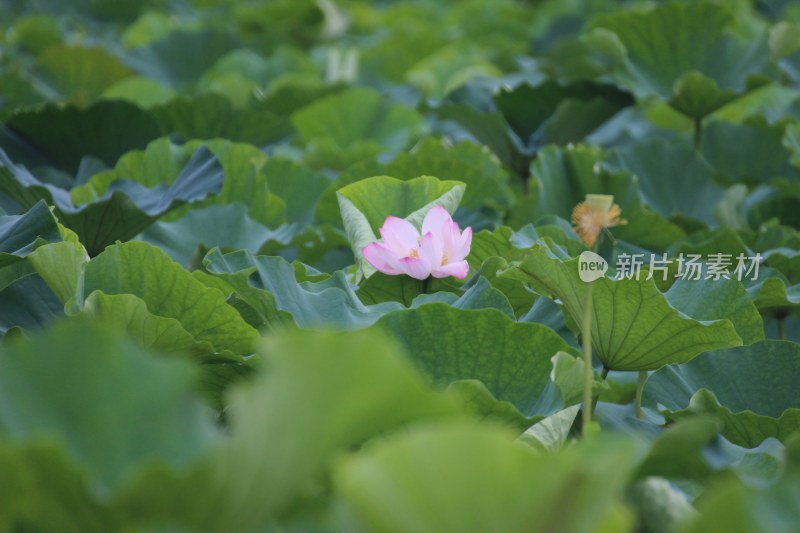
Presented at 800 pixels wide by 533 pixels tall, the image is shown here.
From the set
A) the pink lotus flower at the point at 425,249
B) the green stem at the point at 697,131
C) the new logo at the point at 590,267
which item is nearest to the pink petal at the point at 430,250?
the pink lotus flower at the point at 425,249

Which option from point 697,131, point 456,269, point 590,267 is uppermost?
point 590,267

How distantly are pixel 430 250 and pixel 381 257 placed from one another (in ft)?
0.16

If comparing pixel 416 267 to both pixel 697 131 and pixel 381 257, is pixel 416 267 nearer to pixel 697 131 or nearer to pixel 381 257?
pixel 381 257

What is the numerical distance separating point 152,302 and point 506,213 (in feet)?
2.35

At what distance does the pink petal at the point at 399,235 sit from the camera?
1136 mm

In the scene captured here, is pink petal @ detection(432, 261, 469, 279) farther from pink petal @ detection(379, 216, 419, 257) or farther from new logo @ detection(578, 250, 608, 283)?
new logo @ detection(578, 250, 608, 283)

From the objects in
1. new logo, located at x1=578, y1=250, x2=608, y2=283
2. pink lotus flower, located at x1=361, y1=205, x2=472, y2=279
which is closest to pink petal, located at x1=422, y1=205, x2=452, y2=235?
pink lotus flower, located at x1=361, y1=205, x2=472, y2=279

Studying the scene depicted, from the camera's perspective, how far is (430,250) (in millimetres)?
1127

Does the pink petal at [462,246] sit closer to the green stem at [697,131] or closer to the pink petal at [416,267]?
the pink petal at [416,267]

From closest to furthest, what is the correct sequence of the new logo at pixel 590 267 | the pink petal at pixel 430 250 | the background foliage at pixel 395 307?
the background foliage at pixel 395 307 → the new logo at pixel 590 267 → the pink petal at pixel 430 250

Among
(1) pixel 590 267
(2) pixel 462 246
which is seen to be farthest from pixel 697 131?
(1) pixel 590 267

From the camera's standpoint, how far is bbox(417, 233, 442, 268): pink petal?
3.68 ft

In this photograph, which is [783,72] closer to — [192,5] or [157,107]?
[157,107]

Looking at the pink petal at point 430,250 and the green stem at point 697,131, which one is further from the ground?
the pink petal at point 430,250
